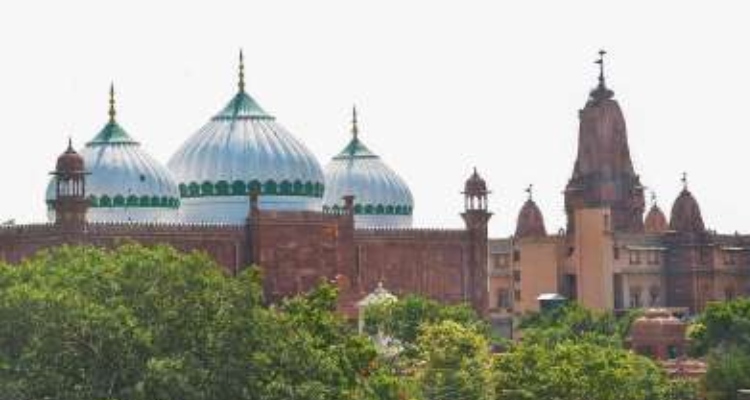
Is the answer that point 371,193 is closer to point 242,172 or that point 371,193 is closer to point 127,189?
point 242,172

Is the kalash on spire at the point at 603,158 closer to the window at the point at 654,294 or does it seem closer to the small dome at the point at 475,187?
the window at the point at 654,294

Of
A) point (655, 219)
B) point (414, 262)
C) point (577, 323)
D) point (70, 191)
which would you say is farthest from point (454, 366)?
point (655, 219)

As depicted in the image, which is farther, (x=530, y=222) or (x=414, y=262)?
(x=530, y=222)

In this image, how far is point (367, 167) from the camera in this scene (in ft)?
283

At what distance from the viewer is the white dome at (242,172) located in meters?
76.8

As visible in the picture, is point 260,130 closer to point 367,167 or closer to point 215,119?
point 215,119

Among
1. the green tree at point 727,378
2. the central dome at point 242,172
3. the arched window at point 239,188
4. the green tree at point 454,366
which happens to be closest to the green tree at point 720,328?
A: the central dome at point 242,172

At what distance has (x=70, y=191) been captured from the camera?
72125mm

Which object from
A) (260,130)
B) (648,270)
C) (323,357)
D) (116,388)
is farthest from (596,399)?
(648,270)

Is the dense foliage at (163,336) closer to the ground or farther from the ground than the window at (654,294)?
closer to the ground

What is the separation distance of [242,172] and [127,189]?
369cm

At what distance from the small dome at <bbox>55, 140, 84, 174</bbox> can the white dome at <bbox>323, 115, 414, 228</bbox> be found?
44.7 feet

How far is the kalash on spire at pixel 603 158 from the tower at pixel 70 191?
146ft

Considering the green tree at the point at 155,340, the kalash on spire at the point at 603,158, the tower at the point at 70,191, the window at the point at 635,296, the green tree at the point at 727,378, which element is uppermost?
the kalash on spire at the point at 603,158
